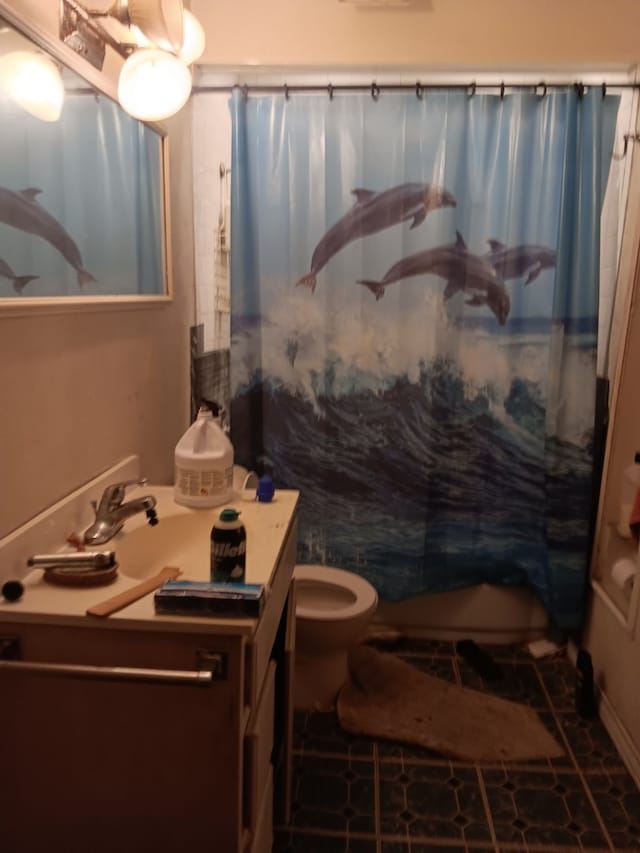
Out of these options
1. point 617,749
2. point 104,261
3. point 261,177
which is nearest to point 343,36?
point 261,177

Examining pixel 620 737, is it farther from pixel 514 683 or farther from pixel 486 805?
pixel 486 805

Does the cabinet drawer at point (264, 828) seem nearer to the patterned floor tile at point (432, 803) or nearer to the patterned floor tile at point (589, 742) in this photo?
the patterned floor tile at point (432, 803)

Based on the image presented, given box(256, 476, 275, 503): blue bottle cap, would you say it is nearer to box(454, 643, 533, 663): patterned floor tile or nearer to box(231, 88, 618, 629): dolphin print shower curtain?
box(231, 88, 618, 629): dolphin print shower curtain

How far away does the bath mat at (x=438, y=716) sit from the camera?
6.50ft

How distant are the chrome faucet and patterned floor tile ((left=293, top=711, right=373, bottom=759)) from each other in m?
A: 0.98

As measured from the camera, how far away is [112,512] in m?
1.38

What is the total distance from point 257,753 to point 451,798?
0.88 metres

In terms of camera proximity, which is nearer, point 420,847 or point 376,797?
point 420,847

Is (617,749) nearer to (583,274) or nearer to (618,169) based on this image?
(583,274)

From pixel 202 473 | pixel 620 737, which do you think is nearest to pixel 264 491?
pixel 202 473

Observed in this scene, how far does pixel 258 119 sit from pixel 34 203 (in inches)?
50.9

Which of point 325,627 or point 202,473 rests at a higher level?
point 202,473

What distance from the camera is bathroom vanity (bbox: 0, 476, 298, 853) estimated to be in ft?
3.43

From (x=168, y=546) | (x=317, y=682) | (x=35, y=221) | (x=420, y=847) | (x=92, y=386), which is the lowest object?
(x=420, y=847)
